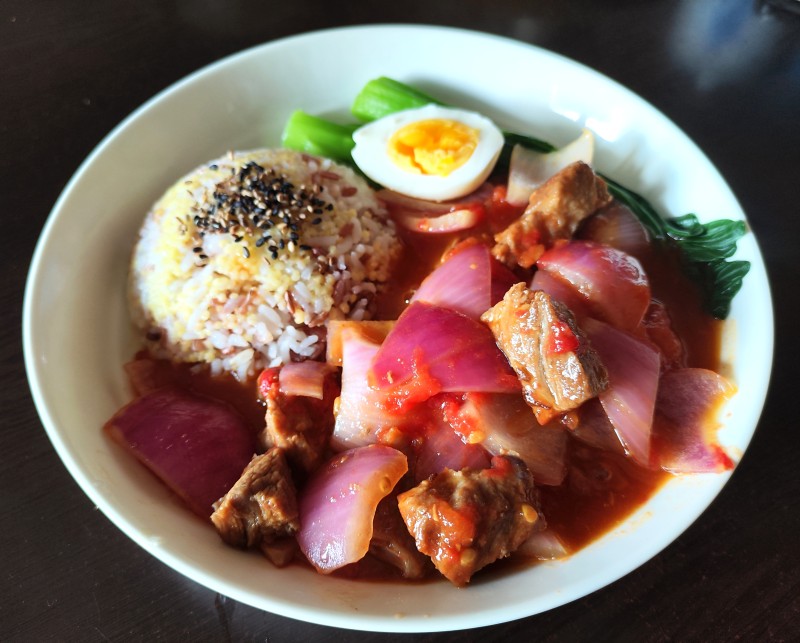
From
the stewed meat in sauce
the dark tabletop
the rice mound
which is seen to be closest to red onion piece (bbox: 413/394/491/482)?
the stewed meat in sauce

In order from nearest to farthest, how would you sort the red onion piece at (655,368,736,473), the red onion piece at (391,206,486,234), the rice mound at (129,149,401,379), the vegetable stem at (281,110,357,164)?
1. the red onion piece at (655,368,736,473)
2. the rice mound at (129,149,401,379)
3. the red onion piece at (391,206,486,234)
4. the vegetable stem at (281,110,357,164)

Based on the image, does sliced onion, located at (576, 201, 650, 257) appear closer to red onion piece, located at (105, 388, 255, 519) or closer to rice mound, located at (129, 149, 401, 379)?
rice mound, located at (129, 149, 401, 379)

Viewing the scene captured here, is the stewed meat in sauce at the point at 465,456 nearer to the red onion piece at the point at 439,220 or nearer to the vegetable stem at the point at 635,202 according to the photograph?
the vegetable stem at the point at 635,202

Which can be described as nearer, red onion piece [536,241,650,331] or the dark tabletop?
the dark tabletop

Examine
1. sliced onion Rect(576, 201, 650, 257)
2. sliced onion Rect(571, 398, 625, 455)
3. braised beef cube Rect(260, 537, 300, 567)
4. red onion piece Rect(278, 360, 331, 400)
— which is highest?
sliced onion Rect(576, 201, 650, 257)

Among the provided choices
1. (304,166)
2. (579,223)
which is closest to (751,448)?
(579,223)

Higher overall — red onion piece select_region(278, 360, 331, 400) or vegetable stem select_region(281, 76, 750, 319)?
vegetable stem select_region(281, 76, 750, 319)

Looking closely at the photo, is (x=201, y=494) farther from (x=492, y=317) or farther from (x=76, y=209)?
(x=76, y=209)
